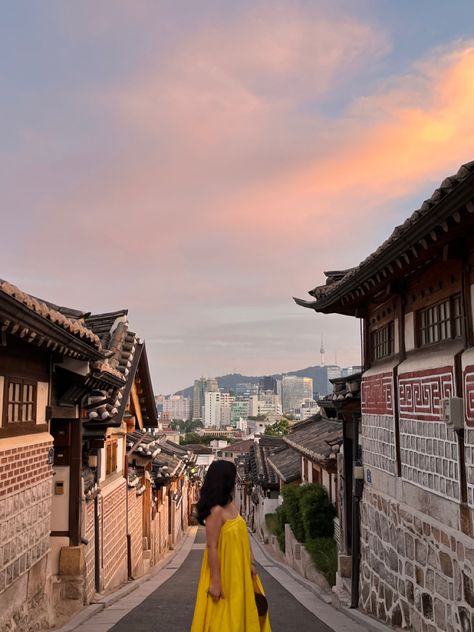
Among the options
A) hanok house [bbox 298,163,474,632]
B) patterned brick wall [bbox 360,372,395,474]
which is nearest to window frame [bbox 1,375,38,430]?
hanok house [bbox 298,163,474,632]

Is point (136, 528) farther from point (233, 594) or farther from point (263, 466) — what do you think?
point (263, 466)

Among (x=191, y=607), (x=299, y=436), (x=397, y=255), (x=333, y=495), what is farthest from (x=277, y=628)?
(x=299, y=436)

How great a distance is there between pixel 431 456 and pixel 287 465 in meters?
24.4

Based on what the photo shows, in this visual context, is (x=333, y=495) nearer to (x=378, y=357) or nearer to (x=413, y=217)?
(x=378, y=357)

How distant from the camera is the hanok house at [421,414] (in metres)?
7.00

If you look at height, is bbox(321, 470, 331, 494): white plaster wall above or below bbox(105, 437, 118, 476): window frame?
below

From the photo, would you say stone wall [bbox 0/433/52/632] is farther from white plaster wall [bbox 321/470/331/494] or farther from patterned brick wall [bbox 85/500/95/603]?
white plaster wall [bbox 321/470/331/494]

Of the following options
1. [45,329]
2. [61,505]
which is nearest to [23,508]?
[45,329]

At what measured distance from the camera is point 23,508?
883cm

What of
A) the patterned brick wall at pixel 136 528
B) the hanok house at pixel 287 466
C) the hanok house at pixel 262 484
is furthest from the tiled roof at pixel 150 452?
the hanok house at pixel 262 484

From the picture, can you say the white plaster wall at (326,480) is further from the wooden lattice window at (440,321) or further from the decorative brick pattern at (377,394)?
the wooden lattice window at (440,321)

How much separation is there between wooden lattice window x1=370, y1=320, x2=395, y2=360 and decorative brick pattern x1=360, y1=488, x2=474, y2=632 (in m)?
2.57

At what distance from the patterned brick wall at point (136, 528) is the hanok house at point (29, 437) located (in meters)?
9.32

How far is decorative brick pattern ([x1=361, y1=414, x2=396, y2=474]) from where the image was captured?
1039cm
